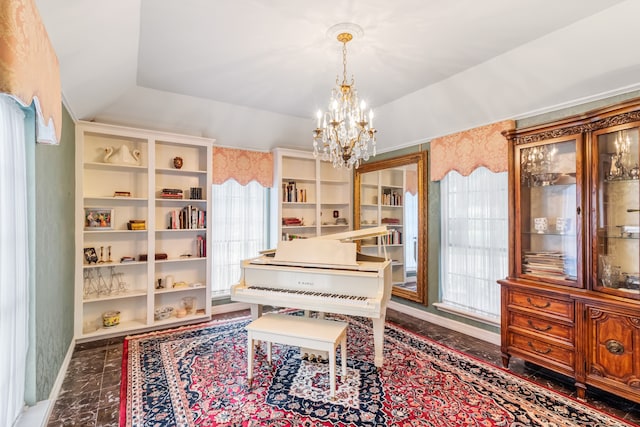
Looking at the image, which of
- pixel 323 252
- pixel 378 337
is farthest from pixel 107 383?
pixel 378 337

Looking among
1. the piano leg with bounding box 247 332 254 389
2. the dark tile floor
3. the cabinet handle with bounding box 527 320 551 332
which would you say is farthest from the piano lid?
the dark tile floor

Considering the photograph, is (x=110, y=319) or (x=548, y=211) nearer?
(x=548, y=211)

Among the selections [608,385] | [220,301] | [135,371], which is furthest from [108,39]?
[608,385]

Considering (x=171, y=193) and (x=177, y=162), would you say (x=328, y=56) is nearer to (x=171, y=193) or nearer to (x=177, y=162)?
(x=177, y=162)

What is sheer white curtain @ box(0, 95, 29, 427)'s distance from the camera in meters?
1.56

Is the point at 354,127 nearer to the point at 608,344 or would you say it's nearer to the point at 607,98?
the point at 607,98

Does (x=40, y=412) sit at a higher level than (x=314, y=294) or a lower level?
lower

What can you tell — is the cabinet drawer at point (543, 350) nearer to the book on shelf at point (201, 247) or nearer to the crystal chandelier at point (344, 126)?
the crystal chandelier at point (344, 126)

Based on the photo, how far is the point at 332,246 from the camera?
122 inches

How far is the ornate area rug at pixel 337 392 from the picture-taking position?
2.21m

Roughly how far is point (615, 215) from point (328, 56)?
272 cm

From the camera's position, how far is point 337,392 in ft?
8.25

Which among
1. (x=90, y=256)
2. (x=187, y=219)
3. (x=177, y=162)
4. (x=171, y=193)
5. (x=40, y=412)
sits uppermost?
(x=177, y=162)

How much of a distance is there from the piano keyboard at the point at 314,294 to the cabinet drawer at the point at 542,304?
136cm
